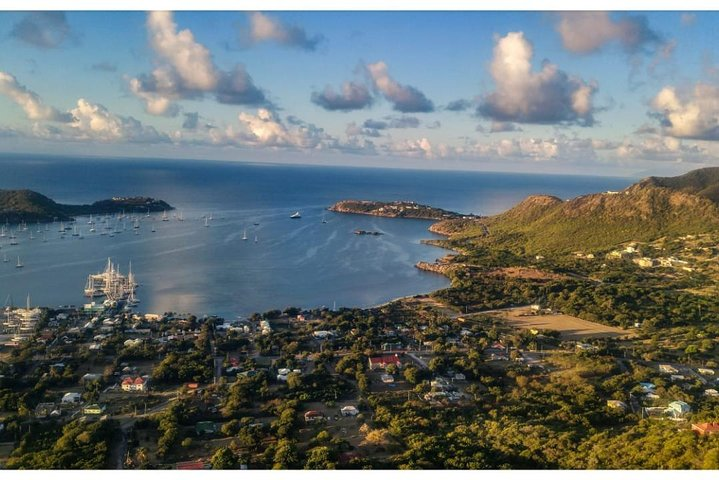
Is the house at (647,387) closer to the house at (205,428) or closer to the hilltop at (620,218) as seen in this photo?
the house at (205,428)

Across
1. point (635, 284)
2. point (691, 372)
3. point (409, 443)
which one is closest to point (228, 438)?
point (409, 443)

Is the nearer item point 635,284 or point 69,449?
point 69,449

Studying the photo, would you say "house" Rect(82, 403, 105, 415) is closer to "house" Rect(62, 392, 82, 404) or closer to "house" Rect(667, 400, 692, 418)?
"house" Rect(62, 392, 82, 404)

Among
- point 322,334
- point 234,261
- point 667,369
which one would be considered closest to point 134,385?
point 322,334

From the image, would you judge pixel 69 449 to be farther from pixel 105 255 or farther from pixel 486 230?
pixel 486 230

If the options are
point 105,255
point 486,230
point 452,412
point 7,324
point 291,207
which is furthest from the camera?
point 291,207

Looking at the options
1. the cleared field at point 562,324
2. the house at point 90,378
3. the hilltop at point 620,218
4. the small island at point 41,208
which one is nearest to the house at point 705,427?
the cleared field at point 562,324

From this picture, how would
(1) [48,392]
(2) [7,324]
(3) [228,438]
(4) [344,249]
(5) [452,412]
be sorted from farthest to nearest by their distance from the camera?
(4) [344,249], (2) [7,324], (1) [48,392], (5) [452,412], (3) [228,438]
